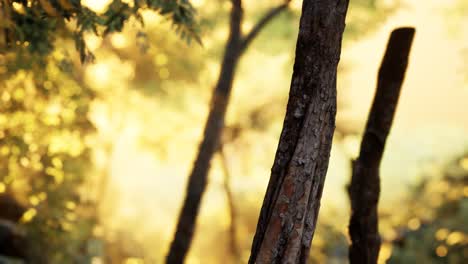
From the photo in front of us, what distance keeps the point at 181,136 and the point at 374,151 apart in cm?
1563

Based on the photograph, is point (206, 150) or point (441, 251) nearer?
point (206, 150)

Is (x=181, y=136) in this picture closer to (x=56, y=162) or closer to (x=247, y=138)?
(x=247, y=138)

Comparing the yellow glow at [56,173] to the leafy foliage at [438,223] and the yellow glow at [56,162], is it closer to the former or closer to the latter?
the yellow glow at [56,162]

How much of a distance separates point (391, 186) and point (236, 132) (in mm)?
8779

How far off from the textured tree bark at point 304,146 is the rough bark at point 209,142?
619cm

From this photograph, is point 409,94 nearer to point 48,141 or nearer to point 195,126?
point 195,126

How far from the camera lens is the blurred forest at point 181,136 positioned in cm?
1371

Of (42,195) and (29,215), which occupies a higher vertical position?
(42,195)

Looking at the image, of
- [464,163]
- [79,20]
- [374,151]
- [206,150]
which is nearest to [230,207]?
[206,150]

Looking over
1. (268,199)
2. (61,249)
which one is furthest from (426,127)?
(268,199)

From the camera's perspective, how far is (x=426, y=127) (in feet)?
91.2

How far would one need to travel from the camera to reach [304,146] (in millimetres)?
5715

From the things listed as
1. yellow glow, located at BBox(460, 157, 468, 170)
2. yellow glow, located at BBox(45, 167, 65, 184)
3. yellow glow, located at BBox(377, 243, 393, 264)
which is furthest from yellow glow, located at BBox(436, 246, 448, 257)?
yellow glow, located at BBox(45, 167, 65, 184)

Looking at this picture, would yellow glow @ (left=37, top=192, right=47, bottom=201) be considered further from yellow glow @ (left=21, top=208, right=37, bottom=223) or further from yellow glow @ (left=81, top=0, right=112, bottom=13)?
yellow glow @ (left=81, top=0, right=112, bottom=13)
